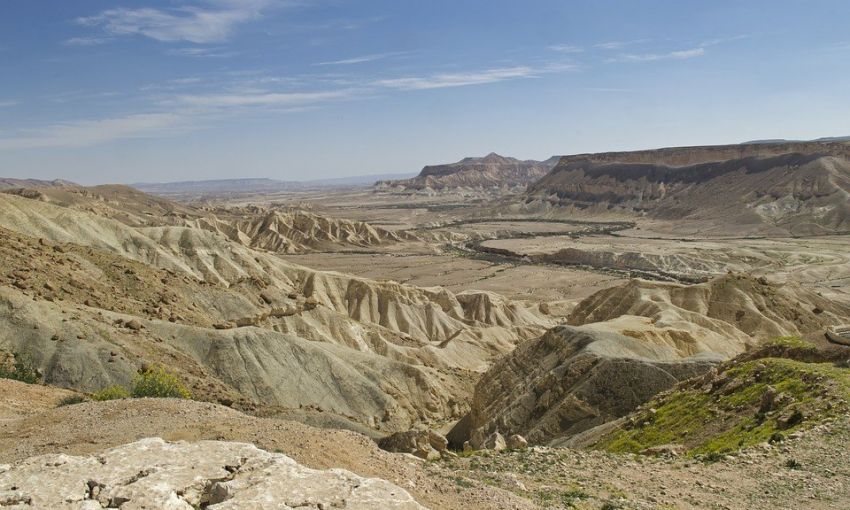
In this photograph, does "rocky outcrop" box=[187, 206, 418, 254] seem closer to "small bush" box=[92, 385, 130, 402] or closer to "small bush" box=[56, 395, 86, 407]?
"small bush" box=[92, 385, 130, 402]

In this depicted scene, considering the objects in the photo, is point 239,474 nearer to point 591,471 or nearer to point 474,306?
point 591,471

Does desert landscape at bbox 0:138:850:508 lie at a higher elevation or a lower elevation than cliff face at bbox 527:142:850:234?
lower

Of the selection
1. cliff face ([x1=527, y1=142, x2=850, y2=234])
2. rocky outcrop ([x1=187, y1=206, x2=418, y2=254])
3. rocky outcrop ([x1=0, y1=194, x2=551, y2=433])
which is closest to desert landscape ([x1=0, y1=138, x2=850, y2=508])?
rocky outcrop ([x1=0, y1=194, x2=551, y2=433])

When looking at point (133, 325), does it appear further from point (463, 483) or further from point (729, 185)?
point (729, 185)

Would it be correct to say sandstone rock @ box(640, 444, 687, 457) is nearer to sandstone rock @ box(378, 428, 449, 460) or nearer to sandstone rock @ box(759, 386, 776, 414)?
sandstone rock @ box(759, 386, 776, 414)

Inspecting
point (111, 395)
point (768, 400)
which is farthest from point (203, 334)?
point (768, 400)

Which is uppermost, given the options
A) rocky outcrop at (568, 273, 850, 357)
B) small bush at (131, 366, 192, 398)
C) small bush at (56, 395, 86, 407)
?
small bush at (56, 395, 86, 407)

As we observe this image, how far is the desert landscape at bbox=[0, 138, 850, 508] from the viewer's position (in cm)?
1247

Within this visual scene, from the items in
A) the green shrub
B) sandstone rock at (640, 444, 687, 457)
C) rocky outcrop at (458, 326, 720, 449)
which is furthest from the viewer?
rocky outcrop at (458, 326, 720, 449)

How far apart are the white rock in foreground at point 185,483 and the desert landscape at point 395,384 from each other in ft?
0.16

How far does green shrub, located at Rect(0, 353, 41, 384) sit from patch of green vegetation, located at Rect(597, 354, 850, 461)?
2298 centimetres

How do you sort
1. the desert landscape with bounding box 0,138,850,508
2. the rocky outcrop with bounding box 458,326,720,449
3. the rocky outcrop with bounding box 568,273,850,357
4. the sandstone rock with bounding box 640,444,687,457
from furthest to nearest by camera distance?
the rocky outcrop with bounding box 568,273,850,357 < the rocky outcrop with bounding box 458,326,720,449 < the sandstone rock with bounding box 640,444,687,457 < the desert landscape with bounding box 0,138,850,508

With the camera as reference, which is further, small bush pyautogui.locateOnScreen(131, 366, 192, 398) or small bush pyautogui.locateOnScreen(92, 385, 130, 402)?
small bush pyautogui.locateOnScreen(131, 366, 192, 398)

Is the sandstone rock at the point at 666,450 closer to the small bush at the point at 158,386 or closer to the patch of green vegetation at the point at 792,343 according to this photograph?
the patch of green vegetation at the point at 792,343
